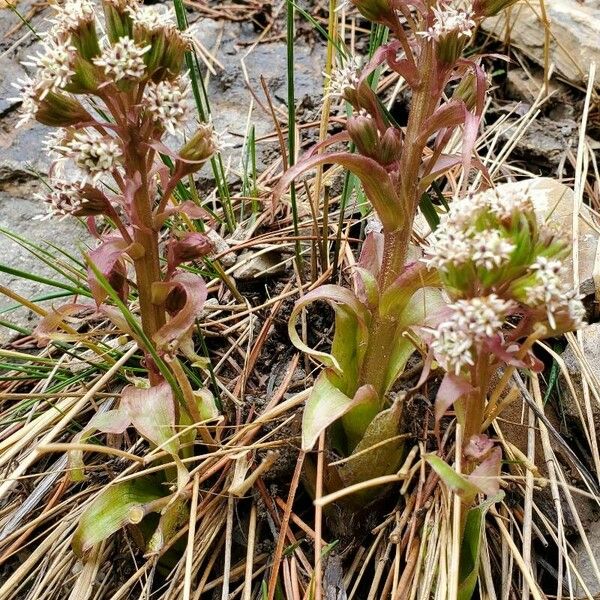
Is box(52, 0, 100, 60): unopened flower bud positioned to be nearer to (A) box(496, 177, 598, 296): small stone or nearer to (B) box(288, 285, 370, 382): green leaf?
(B) box(288, 285, 370, 382): green leaf

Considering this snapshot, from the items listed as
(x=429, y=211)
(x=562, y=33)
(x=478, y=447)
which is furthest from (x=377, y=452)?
(x=562, y=33)

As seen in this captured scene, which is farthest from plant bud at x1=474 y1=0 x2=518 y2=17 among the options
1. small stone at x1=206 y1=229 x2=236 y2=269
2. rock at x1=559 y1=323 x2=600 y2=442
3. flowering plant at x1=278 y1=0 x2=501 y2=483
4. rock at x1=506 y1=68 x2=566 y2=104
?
rock at x1=506 y1=68 x2=566 y2=104

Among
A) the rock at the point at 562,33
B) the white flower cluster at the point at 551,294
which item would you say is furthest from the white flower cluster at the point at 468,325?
the rock at the point at 562,33

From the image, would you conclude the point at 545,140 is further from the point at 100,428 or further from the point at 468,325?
the point at 100,428

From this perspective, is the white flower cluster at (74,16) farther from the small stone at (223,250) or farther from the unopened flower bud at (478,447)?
the unopened flower bud at (478,447)

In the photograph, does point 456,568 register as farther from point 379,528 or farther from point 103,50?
point 103,50

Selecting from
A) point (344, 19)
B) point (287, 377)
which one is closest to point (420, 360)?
point (287, 377)

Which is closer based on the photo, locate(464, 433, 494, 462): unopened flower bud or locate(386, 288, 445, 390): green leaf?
locate(464, 433, 494, 462): unopened flower bud
